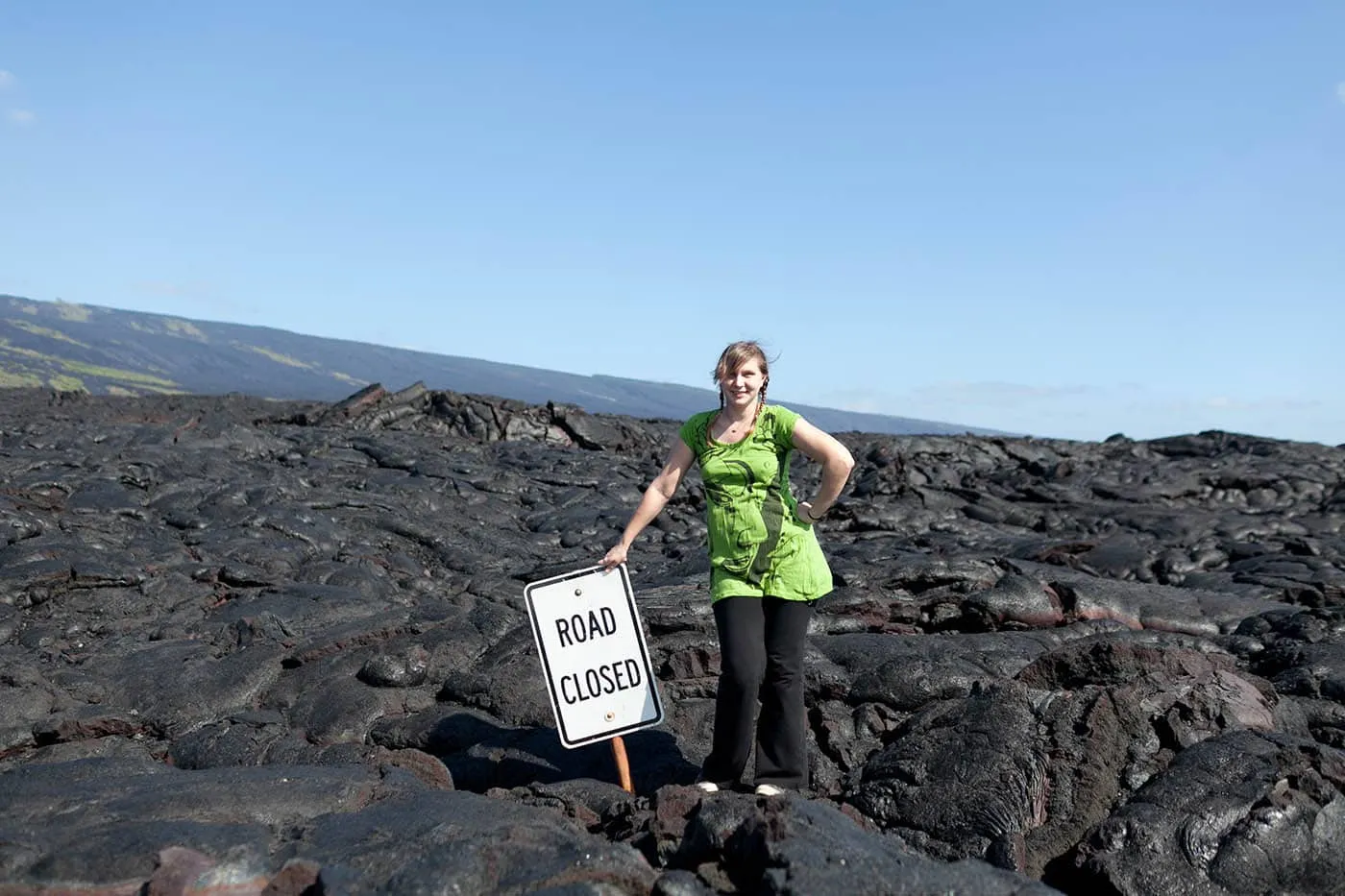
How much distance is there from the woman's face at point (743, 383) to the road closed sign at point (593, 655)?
4.25 feet

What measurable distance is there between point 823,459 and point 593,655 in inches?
67.9

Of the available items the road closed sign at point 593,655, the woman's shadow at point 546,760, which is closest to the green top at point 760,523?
the road closed sign at point 593,655

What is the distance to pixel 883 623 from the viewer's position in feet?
31.1

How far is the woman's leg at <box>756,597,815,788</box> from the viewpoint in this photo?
5.82 m

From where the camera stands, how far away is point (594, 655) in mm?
6469

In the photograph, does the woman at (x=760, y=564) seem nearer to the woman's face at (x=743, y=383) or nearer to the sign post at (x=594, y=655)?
the woman's face at (x=743, y=383)

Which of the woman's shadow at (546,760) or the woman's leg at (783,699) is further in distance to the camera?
the woman's shadow at (546,760)

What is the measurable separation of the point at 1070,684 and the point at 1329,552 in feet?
47.7

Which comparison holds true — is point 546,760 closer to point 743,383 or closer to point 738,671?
point 738,671

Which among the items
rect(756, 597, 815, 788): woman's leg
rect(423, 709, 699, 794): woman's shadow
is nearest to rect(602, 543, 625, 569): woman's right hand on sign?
rect(756, 597, 815, 788): woman's leg

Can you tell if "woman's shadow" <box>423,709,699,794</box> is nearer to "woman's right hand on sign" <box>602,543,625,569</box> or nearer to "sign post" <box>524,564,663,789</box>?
"sign post" <box>524,564,663,789</box>

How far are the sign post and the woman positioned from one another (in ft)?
2.15

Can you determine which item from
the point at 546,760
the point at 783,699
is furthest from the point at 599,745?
the point at 783,699

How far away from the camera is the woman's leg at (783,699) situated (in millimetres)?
5824
